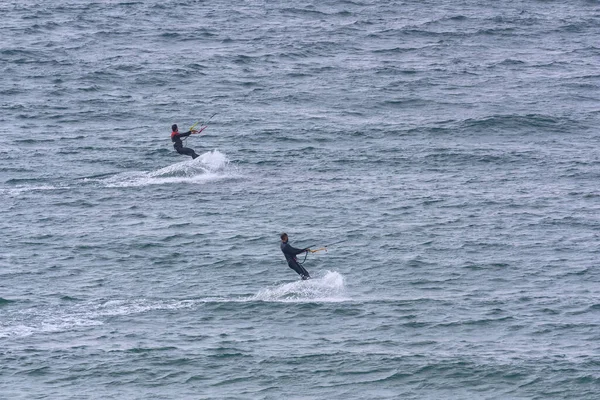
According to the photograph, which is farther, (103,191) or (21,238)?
(103,191)

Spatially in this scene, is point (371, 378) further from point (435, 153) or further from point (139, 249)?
point (435, 153)

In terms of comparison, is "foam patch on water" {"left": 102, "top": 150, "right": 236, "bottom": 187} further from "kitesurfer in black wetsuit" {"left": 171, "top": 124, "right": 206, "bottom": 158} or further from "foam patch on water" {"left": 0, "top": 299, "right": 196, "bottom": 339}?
"foam patch on water" {"left": 0, "top": 299, "right": 196, "bottom": 339}

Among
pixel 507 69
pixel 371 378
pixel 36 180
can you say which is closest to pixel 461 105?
pixel 507 69

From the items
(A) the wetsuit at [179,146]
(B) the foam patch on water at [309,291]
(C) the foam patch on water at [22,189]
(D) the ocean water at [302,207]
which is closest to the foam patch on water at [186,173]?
(D) the ocean water at [302,207]

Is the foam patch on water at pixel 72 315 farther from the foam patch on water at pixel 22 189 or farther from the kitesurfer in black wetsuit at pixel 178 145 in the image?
the kitesurfer in black wetsuit at pixel 178 145

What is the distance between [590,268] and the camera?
45625 mm

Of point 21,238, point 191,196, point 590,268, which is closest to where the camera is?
point 590,268

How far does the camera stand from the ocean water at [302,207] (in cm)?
3875

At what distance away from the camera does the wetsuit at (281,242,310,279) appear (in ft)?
140

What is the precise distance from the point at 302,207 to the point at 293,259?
958cm

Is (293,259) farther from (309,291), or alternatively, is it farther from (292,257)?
(309,291)

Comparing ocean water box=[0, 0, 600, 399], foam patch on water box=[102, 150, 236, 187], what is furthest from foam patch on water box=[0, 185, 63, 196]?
foam patch on water box=[102, 150, 236, 187]

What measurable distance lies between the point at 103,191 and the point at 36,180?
11.6ft

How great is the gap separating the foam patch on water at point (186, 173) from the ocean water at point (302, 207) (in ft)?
0.41
